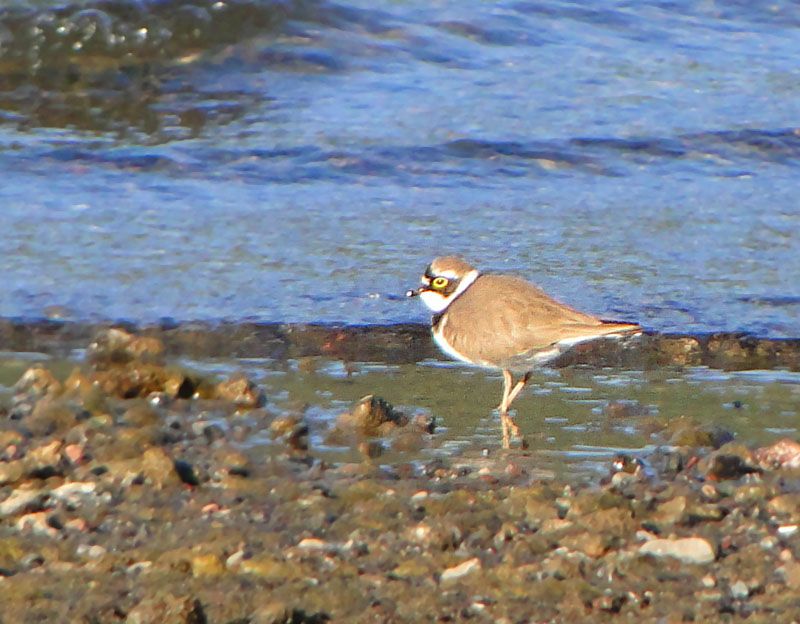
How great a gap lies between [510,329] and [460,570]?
7.04 feet

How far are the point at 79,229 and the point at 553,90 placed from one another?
4338mm

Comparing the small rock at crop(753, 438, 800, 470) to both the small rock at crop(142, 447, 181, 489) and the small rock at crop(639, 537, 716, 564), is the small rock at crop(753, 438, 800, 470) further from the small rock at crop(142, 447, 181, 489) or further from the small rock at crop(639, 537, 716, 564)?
the small rock at crop(142, 447, 181, 489)

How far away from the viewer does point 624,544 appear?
3855 mm

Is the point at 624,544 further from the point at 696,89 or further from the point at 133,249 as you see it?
the point at 696,89

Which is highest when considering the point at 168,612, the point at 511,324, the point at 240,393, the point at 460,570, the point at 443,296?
the point at 168,612

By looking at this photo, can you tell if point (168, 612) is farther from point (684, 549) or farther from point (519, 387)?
point (519, 387)

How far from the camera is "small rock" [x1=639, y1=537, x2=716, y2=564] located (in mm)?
3730

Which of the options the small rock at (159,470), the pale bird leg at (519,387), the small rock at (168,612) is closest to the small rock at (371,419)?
the pale bird leg at (519,387)

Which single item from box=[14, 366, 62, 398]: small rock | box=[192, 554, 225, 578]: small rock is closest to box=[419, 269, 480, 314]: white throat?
box=[14, 366, 62, 398]: small rock

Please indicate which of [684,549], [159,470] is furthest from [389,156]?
[684,549]

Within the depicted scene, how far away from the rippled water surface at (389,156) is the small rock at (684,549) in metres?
2.96

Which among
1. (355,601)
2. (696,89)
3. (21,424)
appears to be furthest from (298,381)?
(696,89)

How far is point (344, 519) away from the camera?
4.06m

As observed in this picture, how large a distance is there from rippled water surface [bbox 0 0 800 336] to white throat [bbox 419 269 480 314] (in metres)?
0.42
